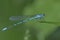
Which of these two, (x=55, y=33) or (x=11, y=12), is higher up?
(x=11, y=12)

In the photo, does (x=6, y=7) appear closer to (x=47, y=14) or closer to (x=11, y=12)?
(x=11, y=12)

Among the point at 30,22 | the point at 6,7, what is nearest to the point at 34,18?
the point at 30,22

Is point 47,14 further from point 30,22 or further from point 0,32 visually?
point 0,32

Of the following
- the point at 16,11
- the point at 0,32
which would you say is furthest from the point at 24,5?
the point at 0,32

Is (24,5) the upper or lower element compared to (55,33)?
upper
